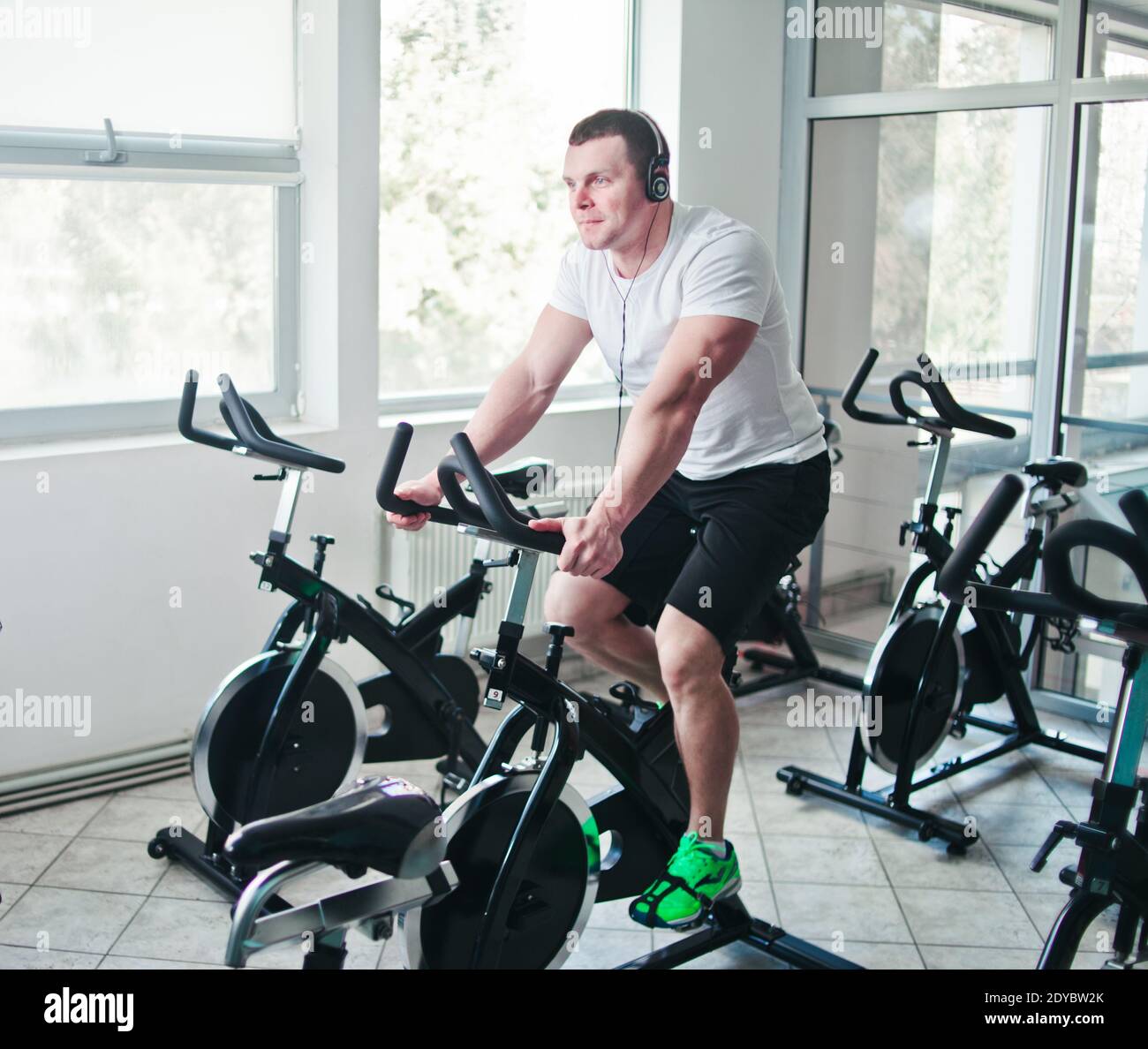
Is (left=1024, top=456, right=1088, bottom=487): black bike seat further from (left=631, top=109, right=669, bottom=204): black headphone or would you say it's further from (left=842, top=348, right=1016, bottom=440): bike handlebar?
(left=631, top=109, right=669, bottom=204): black headphone

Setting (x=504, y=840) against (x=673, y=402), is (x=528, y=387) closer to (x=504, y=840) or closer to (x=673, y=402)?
(x=673, y=402)

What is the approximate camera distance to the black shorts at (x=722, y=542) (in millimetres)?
2420

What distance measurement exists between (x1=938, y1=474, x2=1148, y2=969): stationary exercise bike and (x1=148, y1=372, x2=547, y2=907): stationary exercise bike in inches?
45.8

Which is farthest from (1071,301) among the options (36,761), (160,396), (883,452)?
(36,761)

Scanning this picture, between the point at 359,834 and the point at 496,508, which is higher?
the point at 496,508

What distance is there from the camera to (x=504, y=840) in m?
2.08

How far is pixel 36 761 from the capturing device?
3.27 meters

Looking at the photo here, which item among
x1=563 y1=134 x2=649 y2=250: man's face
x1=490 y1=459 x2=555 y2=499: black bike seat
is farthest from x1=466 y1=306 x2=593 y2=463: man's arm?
x1=563 y1=134 x2=649 y2=250: man's face

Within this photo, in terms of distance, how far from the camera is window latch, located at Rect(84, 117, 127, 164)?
3.22 meters

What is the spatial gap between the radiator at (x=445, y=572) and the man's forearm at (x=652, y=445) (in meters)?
1.53

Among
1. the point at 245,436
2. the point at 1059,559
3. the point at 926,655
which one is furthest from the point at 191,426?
the point at 926,655

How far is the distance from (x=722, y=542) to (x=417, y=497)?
0.61 m

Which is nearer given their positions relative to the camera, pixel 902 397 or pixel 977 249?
pixel 902 397
